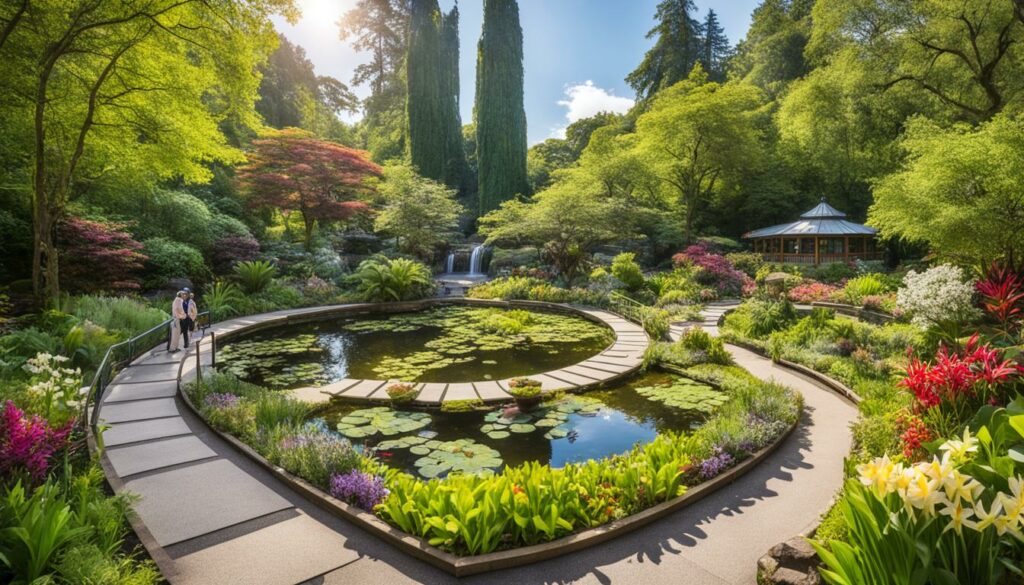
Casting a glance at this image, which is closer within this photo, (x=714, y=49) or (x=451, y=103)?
(x=451, y=103)

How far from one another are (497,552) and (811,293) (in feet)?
49.9

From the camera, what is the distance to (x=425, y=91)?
29.1 m

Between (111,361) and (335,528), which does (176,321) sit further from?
(335,528)

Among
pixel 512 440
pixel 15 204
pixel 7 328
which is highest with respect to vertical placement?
pixel 15 204

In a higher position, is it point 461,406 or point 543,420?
point 461,406

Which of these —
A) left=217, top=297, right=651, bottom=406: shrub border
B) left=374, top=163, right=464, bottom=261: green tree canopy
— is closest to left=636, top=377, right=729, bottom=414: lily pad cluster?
left=217, top=297, right=651, bottom=406: shrub border

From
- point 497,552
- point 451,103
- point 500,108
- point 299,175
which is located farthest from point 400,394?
point 451,103

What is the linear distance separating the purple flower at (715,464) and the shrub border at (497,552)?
0.18 ft

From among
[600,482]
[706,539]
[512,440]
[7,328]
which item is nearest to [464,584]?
[600,482]

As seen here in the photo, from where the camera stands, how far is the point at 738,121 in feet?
70.1

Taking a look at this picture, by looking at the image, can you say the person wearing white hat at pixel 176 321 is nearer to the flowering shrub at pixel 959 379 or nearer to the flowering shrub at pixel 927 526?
the flowering shrub at pixel 927 526

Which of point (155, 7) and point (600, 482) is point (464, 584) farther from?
point (155, 7)

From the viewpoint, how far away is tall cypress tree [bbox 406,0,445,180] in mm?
28578

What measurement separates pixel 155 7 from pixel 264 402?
650 centimetres
